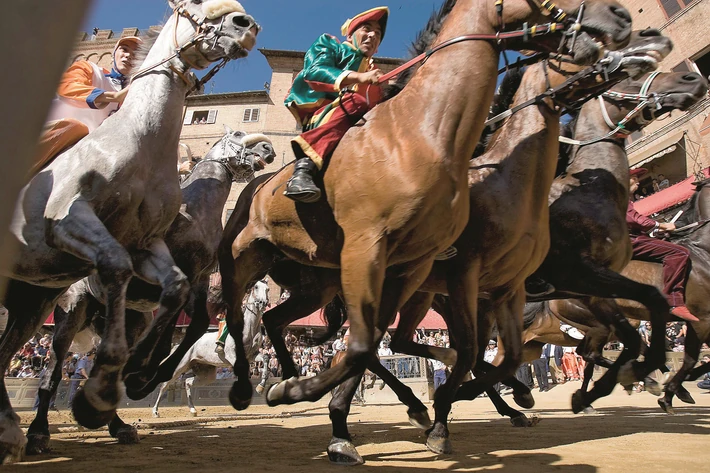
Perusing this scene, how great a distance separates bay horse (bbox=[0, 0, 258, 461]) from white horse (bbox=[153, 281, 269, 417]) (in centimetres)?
729

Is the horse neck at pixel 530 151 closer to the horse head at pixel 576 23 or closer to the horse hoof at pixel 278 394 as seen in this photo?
the horse head at pixel 576 23

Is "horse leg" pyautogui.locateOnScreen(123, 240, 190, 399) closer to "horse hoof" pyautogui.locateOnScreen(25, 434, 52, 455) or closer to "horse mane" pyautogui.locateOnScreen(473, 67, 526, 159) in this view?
"horse hoof" pyautogui.locateOnScreen(25, 434, 52, 455)

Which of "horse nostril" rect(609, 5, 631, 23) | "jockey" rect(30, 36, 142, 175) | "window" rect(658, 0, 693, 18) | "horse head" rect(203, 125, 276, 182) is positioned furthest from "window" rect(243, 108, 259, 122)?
"horse nostril" rect(609, 5, 631, 23)

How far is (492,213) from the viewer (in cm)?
430

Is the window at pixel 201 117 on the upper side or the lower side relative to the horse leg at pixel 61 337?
upper

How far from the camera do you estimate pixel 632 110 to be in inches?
224

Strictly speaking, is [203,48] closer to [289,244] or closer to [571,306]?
[289,244]

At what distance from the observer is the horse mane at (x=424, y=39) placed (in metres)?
4.39

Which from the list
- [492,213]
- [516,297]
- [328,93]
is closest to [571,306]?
[516,297]

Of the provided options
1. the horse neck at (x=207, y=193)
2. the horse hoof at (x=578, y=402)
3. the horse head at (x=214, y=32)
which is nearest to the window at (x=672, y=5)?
the horse hoof at (x=578, y=402)

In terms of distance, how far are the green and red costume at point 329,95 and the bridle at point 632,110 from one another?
2.85 metres

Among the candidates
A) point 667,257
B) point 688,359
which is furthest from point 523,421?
point 667,257

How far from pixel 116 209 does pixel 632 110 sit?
5432mm

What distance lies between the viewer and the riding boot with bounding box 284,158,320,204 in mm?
3496
